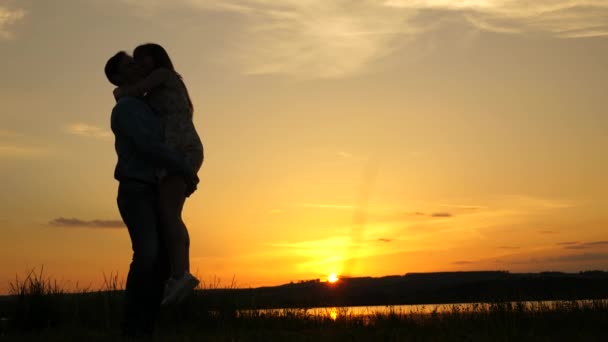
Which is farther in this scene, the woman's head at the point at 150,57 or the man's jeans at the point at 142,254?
the woman's head at the point at 150,57

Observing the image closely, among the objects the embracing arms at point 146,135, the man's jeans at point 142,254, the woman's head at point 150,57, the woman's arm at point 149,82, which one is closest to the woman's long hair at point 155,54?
the woman's head at point 150,57

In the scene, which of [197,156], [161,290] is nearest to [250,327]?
[161,290]

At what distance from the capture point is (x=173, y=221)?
18.3 ft

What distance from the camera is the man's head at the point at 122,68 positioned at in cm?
578

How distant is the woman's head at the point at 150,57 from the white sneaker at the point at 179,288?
1.72 m

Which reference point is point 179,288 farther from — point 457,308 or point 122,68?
point 457,308

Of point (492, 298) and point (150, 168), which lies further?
point (492, 298)

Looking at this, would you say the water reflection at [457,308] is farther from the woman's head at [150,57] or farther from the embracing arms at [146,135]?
the woman's head at [150,57]

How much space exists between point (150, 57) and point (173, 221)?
4.46ft

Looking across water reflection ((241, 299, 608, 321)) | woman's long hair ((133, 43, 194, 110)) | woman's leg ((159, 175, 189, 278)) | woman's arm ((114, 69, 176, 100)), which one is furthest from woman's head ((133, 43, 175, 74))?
water reflection ((241, 299, 608, 321))

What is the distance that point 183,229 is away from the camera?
18.6ft

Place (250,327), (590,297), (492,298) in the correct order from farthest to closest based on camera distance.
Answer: (590,297), (492,298), (250,327)

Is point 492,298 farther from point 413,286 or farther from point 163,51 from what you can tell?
point 413,286

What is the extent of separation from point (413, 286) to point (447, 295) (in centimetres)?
543
